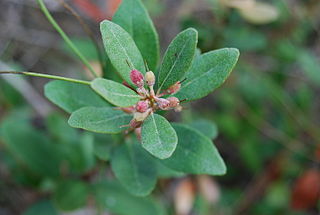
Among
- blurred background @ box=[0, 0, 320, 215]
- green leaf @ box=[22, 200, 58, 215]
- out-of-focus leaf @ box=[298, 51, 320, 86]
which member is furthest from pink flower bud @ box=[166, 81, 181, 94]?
out-of-focus leaf @ box=[298, 51, 320, 86]

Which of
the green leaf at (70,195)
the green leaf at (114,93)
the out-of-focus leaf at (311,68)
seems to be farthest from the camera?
the out-of-focus leaf at (311,68)

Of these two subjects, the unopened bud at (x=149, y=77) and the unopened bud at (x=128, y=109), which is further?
the unopened bud at (x=128, y=109)

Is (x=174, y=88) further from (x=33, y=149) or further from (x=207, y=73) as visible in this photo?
(x=33, y=149)

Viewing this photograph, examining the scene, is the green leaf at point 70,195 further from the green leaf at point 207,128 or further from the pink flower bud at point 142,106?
the pink flower bud at point 142,106

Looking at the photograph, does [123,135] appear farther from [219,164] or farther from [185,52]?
[185,52]

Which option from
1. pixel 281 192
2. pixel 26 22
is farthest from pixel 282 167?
pixel 26 22

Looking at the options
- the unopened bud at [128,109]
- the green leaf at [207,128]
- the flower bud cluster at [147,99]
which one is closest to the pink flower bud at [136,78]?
the flower bud cluster at [147,99]

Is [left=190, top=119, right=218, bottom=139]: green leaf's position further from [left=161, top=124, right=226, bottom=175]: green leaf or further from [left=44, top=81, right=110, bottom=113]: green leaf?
[left=44, top=81, right=110, bottom=113]: green leaf
